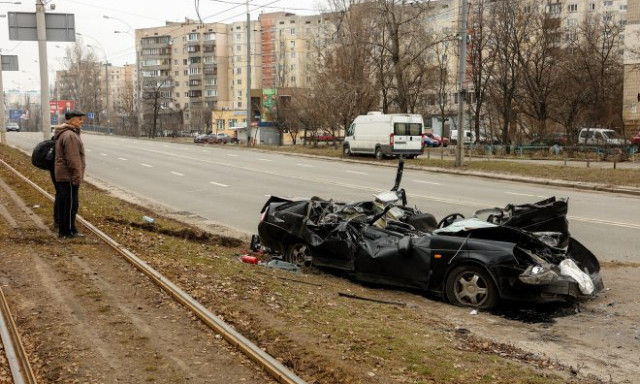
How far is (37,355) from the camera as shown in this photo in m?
4.43

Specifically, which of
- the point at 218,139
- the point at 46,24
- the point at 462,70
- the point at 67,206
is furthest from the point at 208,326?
the point at 218,139

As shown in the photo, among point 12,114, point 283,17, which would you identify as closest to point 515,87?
Result: point 283,17

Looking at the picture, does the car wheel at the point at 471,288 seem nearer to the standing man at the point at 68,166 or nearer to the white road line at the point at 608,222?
the standing man at the point at 68,166

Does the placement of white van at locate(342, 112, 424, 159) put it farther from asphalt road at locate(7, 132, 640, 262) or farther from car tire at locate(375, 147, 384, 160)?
asphalt road at locate(7, 132, 640, 262)

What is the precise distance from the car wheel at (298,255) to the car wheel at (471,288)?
7.27 feet

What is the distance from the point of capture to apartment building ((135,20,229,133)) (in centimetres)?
11569

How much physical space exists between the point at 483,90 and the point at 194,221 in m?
38.8

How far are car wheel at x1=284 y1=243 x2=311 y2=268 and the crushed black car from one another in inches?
0.5

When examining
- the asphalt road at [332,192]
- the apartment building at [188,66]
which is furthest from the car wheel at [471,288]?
the apartment building at [188,66]

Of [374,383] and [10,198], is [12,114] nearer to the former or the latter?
[10,198]

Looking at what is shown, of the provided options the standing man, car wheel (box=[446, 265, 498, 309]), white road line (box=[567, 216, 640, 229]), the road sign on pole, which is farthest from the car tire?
car wheel (box=[446, 265, 498, 309])

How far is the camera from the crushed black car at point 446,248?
628 centimetres

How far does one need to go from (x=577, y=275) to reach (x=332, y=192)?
10.8 meters

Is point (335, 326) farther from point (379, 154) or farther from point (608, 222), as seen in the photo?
point (379, 154)
